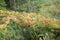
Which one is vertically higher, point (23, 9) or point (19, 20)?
point (19, 20)

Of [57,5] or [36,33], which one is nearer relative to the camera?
[36,33]

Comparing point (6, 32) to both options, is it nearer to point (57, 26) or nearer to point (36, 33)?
point (36, 33)

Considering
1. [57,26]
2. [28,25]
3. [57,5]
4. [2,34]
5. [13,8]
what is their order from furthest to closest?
[13,8], [57,5], [57,26], [28,25], [2,34]

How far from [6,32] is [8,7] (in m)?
7.38

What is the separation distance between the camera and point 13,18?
830 centimetres

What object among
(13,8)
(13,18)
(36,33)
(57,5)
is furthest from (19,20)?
(13,8)

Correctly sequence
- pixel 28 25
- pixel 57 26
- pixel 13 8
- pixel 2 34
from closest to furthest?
pixel 2 34 → pixel 28 25 → pixel 57 26 → pixel 13 8

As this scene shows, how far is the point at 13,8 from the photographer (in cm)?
1459

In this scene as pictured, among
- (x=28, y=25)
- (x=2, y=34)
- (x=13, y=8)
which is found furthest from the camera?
(x=13, y=8)

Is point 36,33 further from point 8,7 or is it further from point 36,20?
point 8,7

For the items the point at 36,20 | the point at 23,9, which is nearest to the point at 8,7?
the point at 23,9

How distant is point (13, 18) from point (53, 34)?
1.65 meters

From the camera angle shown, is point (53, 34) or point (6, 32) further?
point (53, 34)

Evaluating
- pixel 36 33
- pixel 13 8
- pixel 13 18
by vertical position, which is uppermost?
pixel 13 18
